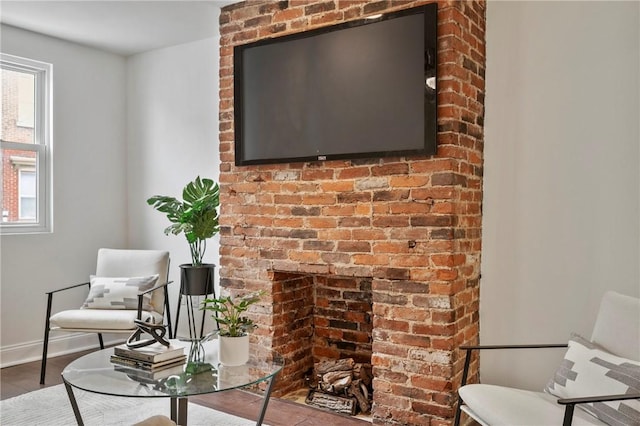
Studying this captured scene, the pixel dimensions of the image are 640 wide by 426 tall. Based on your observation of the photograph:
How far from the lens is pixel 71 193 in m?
4.51

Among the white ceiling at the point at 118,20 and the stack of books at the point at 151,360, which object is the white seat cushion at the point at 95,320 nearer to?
the stack of books at the point at 151,360

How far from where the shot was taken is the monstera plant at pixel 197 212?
12.7 ft

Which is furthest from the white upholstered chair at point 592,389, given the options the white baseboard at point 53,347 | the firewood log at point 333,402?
the white baseboard at point 53,347

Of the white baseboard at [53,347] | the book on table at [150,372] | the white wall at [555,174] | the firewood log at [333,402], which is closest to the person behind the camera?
the book on table at [150,372]

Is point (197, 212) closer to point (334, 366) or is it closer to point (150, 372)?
point (334, 366)

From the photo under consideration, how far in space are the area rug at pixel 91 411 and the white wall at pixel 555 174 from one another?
1.63m

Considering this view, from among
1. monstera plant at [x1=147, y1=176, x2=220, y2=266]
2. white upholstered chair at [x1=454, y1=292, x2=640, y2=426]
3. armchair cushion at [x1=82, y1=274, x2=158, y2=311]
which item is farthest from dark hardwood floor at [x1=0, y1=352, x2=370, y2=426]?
monstera plant at [x1=147, y1=176, x2=220, y2=266]

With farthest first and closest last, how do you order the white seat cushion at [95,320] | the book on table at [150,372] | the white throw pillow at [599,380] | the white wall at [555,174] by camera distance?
the white seat cushion at [95,320], the white wall at [555,174], the book on table at [150,372], the white throw pillow at [599,380]

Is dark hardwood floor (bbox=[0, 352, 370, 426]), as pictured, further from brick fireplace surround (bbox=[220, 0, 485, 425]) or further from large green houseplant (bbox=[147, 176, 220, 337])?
large green houseplant (bbox=[147, 176, 220, 337])

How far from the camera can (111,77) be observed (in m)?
4.82

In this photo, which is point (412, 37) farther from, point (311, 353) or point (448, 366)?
point (311, 353)

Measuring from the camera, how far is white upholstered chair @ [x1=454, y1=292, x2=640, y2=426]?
194 centimetres

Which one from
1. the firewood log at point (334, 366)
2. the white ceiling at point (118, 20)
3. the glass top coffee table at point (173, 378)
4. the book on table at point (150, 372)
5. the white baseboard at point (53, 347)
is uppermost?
the white ceiling at point (118, 20)

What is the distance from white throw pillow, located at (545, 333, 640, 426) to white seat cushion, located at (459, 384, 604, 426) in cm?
6
